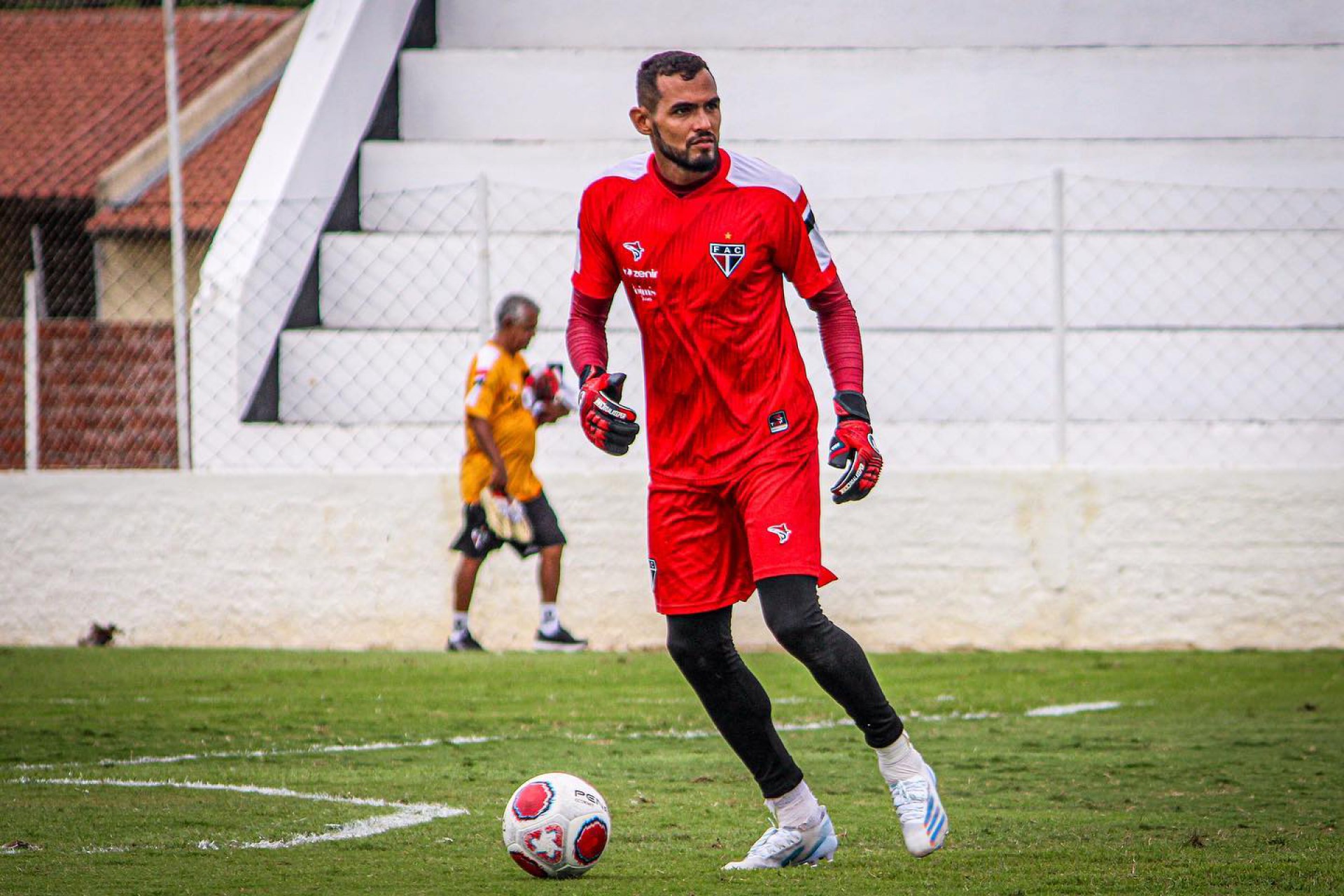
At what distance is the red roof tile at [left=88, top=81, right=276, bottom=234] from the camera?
22656mm

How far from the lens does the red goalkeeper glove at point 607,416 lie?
4477mm

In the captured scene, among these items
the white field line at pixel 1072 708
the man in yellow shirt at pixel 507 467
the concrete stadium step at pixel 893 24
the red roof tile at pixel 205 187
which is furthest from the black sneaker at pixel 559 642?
the red roof tile at pixel 205 187

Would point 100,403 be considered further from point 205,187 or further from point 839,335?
point 205,187

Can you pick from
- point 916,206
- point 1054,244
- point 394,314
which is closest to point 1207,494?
point 1054,244

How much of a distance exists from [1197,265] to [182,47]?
20477 mm

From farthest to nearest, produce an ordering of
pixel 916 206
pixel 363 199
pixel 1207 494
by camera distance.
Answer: pixel 363 199, pixel 916 206, pixel 1207 494

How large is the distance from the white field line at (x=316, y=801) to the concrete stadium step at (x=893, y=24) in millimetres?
9964

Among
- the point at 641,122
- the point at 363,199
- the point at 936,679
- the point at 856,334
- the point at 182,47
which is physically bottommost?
the point at 936,679

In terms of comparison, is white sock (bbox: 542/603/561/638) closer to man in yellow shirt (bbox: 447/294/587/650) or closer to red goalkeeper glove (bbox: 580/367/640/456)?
man in yellow shirt (bbox: 447/294/587/650)

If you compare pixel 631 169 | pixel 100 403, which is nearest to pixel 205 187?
pixel 100 403

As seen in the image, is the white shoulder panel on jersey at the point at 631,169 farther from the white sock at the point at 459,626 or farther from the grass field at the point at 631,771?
the white sock at the point at 459,626

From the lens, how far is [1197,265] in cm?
1229

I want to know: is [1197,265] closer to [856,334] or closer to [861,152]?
[861,152]

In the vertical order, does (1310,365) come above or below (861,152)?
below
